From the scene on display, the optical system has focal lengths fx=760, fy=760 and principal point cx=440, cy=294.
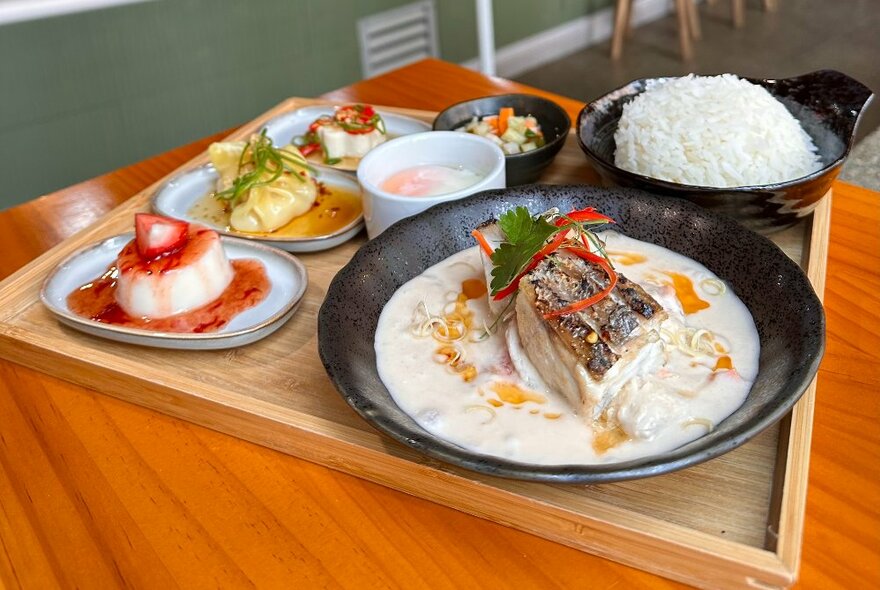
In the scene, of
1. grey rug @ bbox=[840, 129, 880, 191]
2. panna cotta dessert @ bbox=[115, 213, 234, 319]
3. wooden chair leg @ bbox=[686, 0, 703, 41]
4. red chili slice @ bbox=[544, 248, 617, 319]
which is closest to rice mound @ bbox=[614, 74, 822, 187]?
red chili slice @ bbox=[544, 248, 617, 319]

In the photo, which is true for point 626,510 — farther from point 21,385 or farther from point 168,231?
point 21,385

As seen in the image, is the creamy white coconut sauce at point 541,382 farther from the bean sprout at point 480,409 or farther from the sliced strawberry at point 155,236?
the sliced strawberry at point 155,236

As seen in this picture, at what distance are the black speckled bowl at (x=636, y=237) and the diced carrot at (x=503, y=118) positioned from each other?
529 millimetres

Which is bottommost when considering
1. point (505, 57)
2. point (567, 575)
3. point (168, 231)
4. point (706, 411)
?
point (505, 57)

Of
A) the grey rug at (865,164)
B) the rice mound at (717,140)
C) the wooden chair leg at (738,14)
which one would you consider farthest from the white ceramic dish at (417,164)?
the wooden chair leg at (738,14)

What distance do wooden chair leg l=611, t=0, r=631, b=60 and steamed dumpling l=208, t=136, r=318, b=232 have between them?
4325 millimetres

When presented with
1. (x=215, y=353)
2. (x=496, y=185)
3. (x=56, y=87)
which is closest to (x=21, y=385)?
(x=215, y=353)

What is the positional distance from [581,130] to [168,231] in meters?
1.04

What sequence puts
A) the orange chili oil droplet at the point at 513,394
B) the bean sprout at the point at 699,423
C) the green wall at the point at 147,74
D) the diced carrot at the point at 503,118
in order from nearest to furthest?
1. the bean sprout at the point at 699,423
2. the orange chili oil droplet at the point at 513,394
3. the diced carrot at the point at 503,118
4. the green wall at the point at 147,74

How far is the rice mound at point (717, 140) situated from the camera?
1780 millimetres

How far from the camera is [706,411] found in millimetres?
1209

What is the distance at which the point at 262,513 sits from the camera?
1271 millimetres

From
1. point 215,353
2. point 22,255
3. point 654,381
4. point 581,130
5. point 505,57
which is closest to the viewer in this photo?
point 654,381

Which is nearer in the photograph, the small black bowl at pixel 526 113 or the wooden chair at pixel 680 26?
the small black bowl at pixel 526 113
